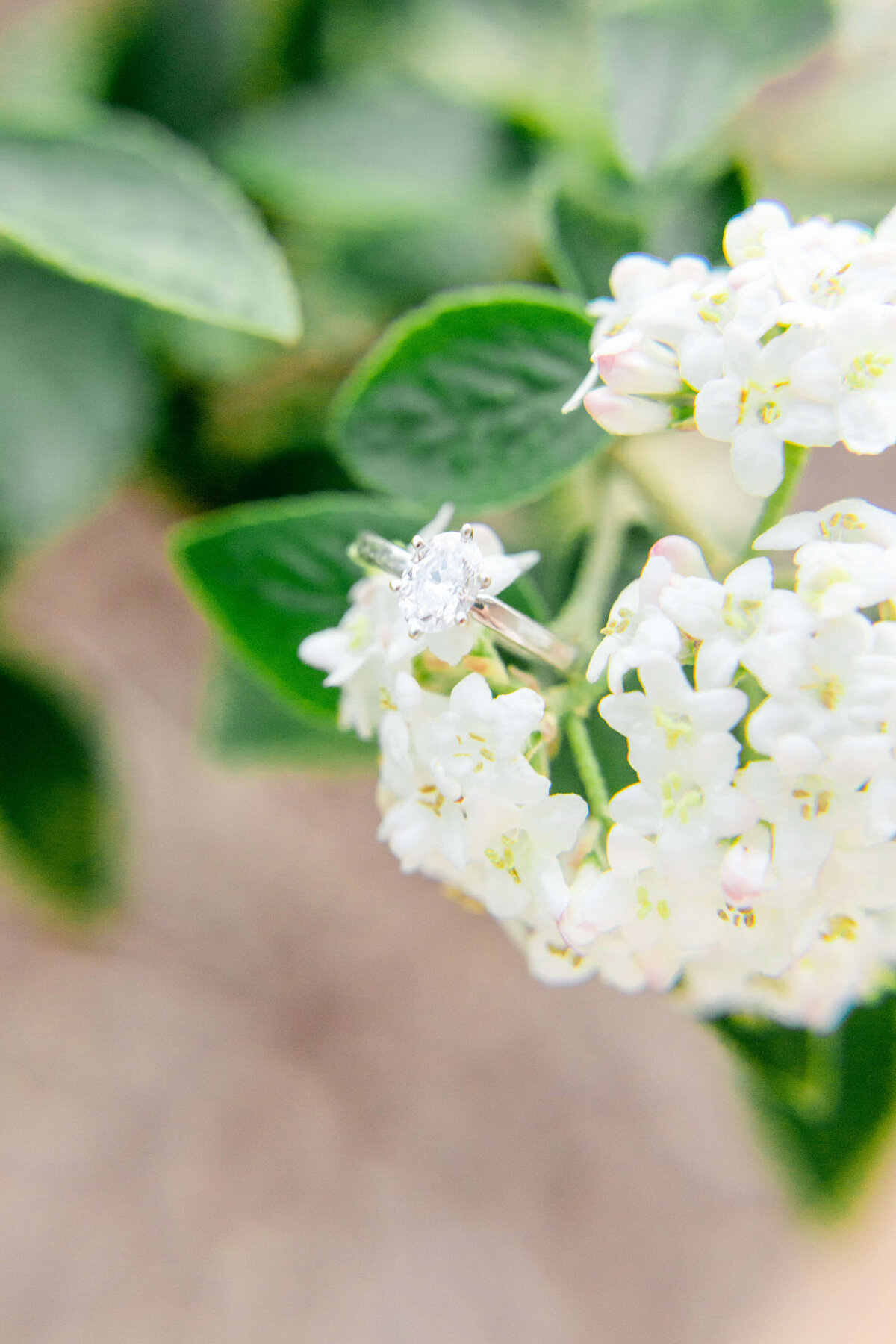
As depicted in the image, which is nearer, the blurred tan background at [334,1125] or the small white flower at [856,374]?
the small white flower at [856,374]

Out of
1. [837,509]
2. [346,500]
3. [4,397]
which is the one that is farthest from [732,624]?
[4,397]

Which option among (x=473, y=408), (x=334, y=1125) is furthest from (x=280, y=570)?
(x=334, y=1125)

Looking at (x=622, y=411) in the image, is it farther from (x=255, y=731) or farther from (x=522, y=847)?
(x=255, y=731)

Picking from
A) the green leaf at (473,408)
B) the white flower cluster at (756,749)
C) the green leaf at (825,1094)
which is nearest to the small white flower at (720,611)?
the white flower cluster at (756,749)

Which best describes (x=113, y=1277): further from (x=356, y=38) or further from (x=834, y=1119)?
(x=356, y=38)

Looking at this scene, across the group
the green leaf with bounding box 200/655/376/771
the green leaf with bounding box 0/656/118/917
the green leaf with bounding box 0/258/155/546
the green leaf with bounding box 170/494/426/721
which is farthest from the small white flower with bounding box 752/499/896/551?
the green leaf with bounding box 0/656/118/917

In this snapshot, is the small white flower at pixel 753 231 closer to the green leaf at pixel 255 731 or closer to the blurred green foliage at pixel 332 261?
the blurred green foliage at pixel 332 261
